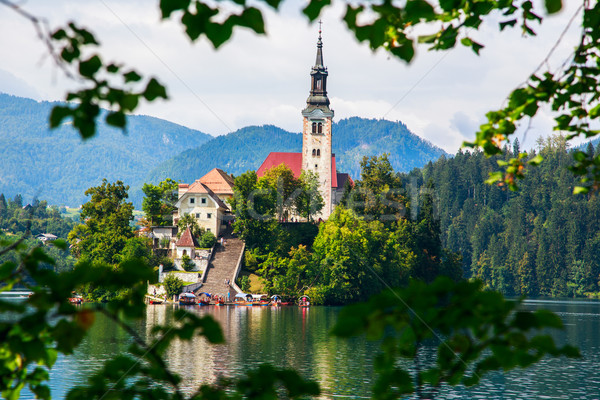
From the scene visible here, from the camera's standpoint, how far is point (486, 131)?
19.1ft

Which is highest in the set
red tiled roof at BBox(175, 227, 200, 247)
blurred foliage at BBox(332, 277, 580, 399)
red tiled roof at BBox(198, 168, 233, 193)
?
red tiled roof at BBox(198, 168, 233, 193)

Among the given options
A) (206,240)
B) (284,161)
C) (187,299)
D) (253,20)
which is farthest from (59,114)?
(284,161)

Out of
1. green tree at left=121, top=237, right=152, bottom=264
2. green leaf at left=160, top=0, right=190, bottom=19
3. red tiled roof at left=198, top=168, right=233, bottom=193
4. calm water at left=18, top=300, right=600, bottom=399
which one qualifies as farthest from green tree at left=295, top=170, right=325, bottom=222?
green leaf at left=160, top=0, right=190, bottom=19

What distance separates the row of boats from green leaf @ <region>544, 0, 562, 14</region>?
60.8 meters

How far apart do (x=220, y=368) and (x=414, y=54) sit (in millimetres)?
27082

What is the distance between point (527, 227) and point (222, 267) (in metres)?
77.4

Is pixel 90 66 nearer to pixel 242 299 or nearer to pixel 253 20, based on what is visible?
pixel 253 20

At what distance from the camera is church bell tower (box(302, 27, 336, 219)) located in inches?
3290

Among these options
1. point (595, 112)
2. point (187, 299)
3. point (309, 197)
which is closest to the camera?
point (595, 112)

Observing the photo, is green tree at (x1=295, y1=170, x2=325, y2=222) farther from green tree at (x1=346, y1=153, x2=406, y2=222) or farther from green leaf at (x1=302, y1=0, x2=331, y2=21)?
green leaf at (x1=302, y1=0, x2=331, y2=21)

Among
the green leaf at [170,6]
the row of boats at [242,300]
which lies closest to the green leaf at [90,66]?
the green leaf at [170,6]

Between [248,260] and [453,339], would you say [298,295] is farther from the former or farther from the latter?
[453,339]

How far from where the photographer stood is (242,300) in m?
65.2

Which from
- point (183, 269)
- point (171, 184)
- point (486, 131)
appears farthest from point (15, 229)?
point (486, 131)
